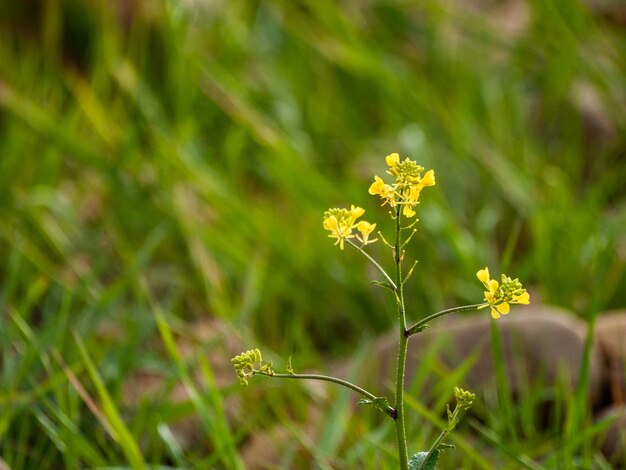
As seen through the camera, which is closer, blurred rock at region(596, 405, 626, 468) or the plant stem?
the plant stem

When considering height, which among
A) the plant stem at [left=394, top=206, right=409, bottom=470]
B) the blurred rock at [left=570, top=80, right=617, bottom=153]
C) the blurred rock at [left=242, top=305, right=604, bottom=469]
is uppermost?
the blurred rock at [left=570, top=80, right=617, bottom=153]

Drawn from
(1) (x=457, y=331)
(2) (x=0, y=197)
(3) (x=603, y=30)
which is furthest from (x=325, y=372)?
(3) (x=603, y=30)

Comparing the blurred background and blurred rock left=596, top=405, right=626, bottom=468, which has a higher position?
the blurred background

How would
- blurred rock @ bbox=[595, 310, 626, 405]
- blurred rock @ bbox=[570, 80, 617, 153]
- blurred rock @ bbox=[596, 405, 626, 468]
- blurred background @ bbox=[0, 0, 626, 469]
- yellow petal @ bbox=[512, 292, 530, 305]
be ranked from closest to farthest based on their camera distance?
yellow petal @ bbox=[512, 292, 530, 305], blurred rock @ bbox=[596, 405, 626, 468], blurred rock @ bbox=[595, 310, 626, 405], blurred background @ bbox=[0, 0, 626, 469], blurred rock @ bbox=[570, 80, 617, 153]

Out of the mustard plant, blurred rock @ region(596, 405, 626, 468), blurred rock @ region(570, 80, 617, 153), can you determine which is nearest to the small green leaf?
the mustard plant

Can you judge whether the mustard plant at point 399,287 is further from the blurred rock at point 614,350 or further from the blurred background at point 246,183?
the blurred rock at point 614,350

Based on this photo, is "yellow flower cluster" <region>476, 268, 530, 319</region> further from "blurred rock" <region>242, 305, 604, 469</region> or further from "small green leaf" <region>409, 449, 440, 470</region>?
"blurred rock" <region>242, 305, 604, 469</region>
